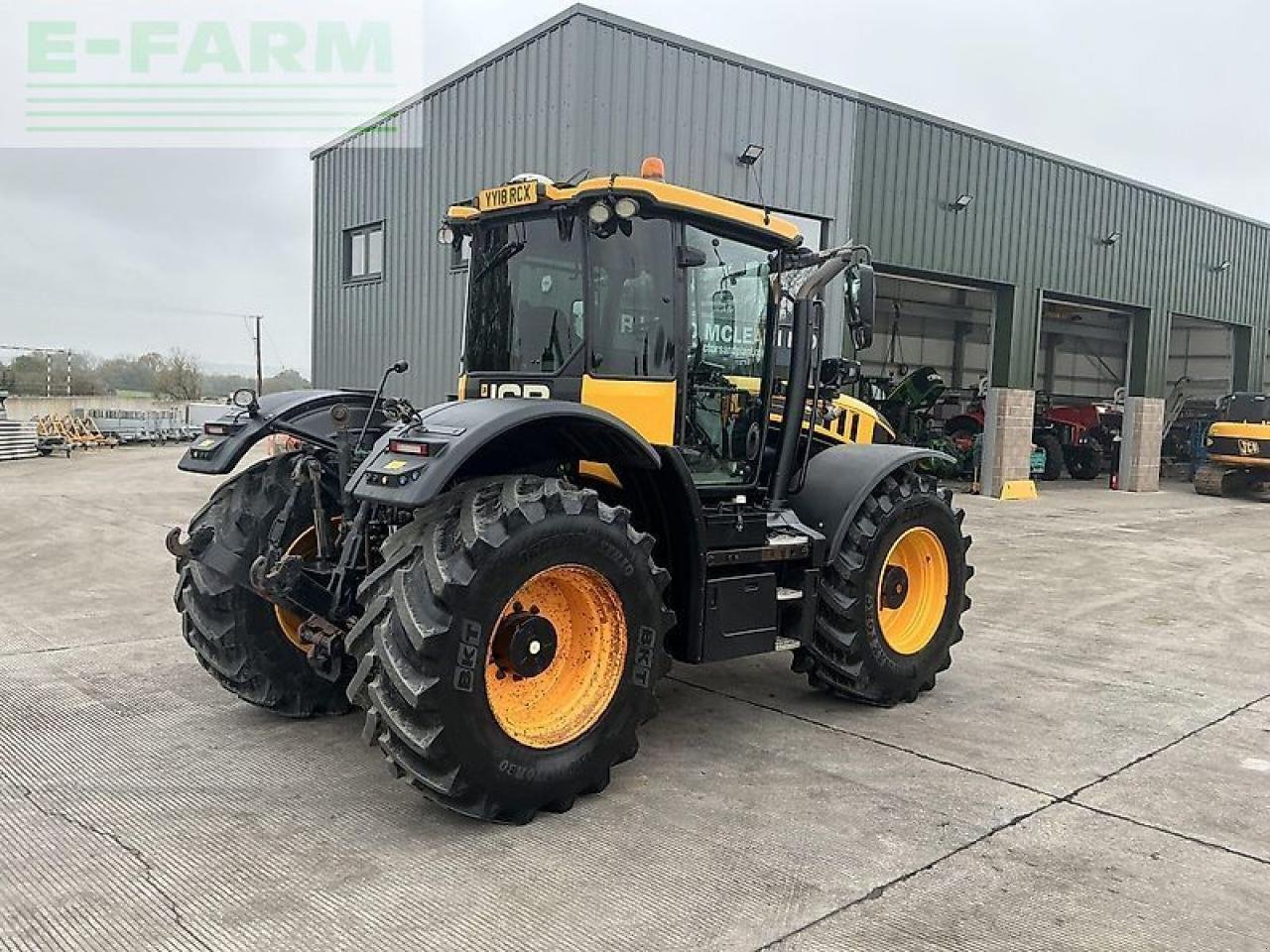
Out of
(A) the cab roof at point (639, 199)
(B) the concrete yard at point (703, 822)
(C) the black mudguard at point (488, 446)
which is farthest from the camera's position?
(A) the cab roof at point (639, 199)

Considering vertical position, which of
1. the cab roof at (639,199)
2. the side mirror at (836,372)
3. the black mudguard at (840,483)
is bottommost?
the black mudguard at (840,483)

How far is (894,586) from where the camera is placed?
18.2 ft

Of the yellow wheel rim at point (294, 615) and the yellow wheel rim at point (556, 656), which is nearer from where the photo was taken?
the yellow wheel rim at point (556, 656)

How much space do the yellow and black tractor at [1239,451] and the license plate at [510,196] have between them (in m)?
19.4

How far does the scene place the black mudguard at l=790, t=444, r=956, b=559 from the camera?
5160 mm

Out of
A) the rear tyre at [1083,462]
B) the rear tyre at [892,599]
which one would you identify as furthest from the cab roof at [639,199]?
the rear tyre at [1083,462]

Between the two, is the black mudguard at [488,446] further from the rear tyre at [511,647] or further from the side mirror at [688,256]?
the side mirror at [688,256]

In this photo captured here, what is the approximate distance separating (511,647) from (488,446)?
0.81m

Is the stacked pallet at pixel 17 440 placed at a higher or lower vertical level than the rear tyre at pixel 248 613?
lower

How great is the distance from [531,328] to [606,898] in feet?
8.33

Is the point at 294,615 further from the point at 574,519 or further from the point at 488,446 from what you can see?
the point at 574,519

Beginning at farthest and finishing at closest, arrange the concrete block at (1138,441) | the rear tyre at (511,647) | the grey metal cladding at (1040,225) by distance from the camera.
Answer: the concrete block at (1138,441)
the grey metal cladding at (1040,225)
the rear tyre at (511,647)

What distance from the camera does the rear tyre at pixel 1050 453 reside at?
883 inches

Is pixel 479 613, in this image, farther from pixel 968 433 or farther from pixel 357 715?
pixel 968 433
